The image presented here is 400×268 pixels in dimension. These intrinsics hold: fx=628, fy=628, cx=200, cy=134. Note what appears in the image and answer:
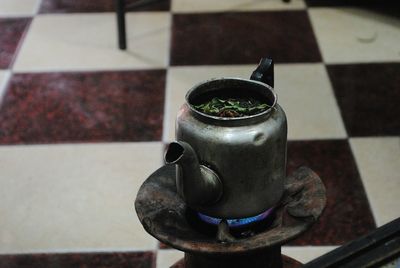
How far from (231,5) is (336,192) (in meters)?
1.33

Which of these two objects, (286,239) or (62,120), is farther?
(62,120)

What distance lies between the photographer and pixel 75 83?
7.52ft

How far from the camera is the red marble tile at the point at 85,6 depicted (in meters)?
2.81

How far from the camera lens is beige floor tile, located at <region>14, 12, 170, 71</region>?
7.91ft

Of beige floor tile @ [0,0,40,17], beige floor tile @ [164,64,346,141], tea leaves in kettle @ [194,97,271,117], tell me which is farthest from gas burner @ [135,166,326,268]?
beige floor tile @ [0,0,40,17]

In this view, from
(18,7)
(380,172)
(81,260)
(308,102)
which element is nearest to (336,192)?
(380,172)

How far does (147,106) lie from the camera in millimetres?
2148

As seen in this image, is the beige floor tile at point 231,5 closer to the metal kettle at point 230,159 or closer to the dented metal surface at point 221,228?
A: the dented metal surface at point 221,228

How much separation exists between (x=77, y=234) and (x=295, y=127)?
794 millimetres

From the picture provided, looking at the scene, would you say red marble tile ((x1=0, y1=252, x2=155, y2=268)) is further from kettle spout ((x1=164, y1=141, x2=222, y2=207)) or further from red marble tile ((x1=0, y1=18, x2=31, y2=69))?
red marble tile ((x1=0, y1=18, x2=31, y2=69))

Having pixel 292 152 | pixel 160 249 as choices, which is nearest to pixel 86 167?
Result: pixel 160 249

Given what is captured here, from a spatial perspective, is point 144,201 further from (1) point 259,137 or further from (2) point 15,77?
(2) point 15,77

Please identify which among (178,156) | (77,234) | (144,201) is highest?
(178,156)

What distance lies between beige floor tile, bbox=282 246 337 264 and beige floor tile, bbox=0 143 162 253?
0.34 meters
